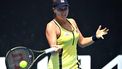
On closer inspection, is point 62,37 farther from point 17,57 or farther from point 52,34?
point 17,57

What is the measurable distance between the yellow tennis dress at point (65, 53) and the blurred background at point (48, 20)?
6.21 ft

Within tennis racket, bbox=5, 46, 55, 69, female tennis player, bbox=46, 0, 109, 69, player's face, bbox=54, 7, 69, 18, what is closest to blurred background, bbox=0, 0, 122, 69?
female tennis player, bbox=46, 0, 109, 69

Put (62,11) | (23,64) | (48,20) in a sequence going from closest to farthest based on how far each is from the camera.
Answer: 1. (23,64)
2. (62,11)
3. (48,20)

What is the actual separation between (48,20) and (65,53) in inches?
78.8

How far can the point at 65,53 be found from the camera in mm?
5309

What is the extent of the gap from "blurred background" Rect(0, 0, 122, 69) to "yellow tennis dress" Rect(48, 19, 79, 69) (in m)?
1.89

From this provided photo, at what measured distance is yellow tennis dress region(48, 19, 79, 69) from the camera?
17.3 feet

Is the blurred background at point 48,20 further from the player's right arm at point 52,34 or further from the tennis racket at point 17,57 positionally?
the tennis racket at point 17,57

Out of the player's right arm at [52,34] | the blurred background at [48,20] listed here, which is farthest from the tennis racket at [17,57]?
the blurred background at [48,20]

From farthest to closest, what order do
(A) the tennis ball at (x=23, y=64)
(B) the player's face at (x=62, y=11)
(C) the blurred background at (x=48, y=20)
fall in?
1. (C) the blurred background at (x=48, y=20)
2. (B) the player's face at (x=62, y=11)
3. (A) the tennis ball at (x=23, y=64)

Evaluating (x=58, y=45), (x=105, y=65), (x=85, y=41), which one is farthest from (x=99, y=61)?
(x=58, y=45)

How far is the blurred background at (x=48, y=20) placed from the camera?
7234mm

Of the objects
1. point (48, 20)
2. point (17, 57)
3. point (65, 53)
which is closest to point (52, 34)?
point (65, 53)

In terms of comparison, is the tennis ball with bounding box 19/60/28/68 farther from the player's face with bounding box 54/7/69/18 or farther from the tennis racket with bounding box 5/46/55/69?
the player's face with bounding box 54/7/69/18
